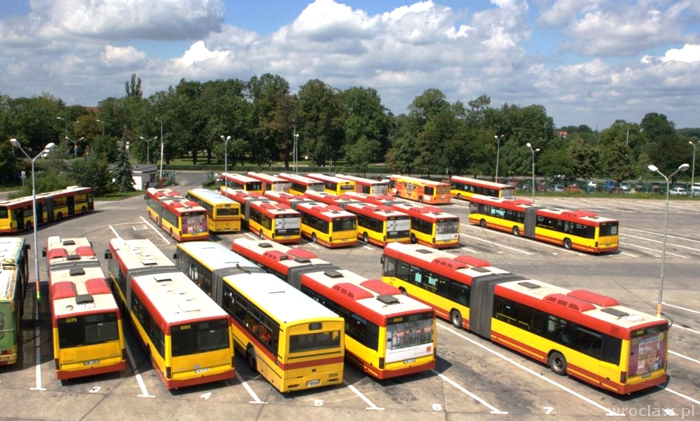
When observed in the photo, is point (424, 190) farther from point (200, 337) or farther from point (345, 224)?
point (200, 337)

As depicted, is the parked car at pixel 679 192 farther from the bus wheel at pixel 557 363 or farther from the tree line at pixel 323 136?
the bus wheel at pixel 557 363

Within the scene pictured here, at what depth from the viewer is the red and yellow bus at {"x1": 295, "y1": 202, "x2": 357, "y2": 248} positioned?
3788 centimetres

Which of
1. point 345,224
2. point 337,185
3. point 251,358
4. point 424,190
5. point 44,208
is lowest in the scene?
point 251,358

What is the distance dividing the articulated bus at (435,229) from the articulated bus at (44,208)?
26.7 m

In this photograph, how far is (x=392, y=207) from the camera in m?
43.5

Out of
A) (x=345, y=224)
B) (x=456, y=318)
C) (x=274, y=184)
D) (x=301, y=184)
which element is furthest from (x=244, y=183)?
(x=456, y=318)

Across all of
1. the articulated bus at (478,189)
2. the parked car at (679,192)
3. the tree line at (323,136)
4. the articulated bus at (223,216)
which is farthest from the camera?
the tree line at (323,136)

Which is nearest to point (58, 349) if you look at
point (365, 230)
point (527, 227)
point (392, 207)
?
point (365, 230)

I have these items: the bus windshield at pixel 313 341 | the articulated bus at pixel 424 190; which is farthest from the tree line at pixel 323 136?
the bus windshield at pixel 313 341

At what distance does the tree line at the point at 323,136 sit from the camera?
84.8 m

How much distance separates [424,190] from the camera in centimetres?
6247

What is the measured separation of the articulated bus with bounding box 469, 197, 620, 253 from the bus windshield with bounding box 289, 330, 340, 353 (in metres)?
27.1

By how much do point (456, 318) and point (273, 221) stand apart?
18596 mm

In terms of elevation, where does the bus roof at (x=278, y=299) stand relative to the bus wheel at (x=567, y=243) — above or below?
above
